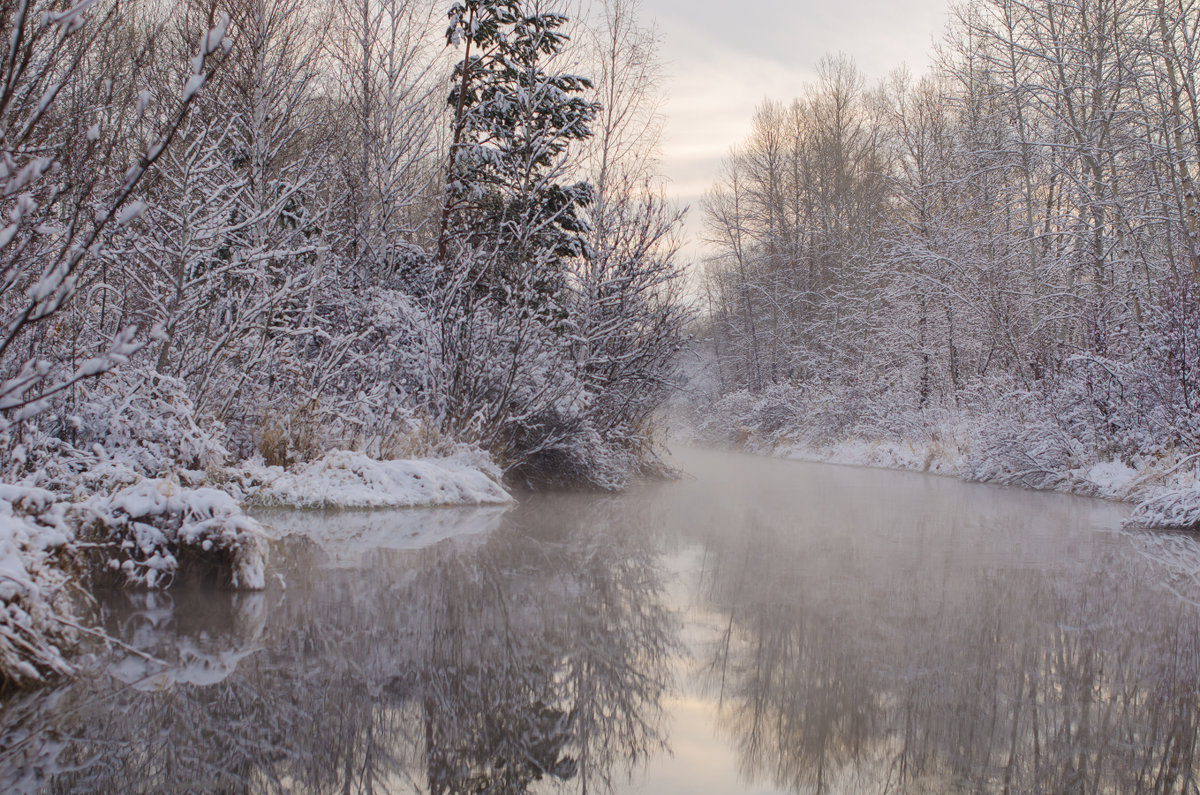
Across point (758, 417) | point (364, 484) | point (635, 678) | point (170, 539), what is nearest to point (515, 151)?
point (364, 484)

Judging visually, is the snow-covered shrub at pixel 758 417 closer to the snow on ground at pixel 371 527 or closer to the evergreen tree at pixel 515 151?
the evergreen tree at pixel 515 151

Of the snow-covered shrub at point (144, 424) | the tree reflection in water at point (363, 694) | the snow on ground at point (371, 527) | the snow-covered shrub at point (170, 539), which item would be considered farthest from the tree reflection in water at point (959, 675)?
the snow-covered shrub at point (144, 424)

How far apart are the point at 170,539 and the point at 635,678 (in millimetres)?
3064

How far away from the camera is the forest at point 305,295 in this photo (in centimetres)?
521

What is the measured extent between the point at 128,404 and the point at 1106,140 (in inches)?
776

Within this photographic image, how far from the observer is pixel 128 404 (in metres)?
8.12

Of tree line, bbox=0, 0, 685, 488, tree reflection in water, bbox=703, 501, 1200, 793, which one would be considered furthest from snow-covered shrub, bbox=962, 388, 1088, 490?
tree reflection in water, bbox=703, 501, 1200, 793

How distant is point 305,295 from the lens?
42.8ft

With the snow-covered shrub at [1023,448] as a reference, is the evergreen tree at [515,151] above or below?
above

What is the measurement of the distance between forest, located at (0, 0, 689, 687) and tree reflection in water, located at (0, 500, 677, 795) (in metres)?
0.49

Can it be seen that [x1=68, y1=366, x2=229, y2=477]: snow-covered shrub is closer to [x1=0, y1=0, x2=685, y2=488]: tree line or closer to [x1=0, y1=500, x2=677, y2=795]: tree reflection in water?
[x1=0, y1=0, x2=685, y2=488]: tree line

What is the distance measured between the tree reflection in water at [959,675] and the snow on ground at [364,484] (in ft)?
14.4

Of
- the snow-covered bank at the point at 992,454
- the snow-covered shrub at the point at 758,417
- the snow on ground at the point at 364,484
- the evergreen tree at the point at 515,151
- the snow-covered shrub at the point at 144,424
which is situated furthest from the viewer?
the snow-covered shrub at the point at 758,417

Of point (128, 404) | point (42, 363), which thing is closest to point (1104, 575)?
point (42, 363)
